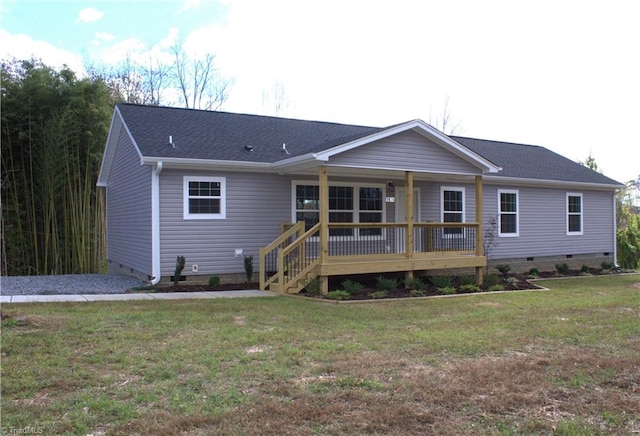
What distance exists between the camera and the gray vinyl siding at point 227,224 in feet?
36.4


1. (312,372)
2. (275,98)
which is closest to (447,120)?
(275,98)

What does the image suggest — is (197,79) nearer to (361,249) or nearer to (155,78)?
(155,78)

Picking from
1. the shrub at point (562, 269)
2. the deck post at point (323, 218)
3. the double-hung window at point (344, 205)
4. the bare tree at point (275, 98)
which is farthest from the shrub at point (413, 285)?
the bare tree at point (275, 98)

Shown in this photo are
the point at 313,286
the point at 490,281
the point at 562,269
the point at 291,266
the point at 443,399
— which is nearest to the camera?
the point at 443,399

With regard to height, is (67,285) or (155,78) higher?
(155,78)

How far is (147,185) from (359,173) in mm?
4915

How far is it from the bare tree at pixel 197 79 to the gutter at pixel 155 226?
18044 millimetres

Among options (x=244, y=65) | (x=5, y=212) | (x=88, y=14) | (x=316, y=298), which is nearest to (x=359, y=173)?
(x=316, y=298)

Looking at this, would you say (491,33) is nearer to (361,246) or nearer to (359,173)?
(359,173)

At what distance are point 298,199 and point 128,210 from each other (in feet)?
15.0

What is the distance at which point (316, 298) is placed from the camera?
388 inches

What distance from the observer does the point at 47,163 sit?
13539 mm

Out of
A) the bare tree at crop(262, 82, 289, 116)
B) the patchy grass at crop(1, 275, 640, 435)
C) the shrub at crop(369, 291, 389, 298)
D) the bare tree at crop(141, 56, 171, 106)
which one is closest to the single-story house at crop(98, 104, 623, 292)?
the shrub at crop(369, 291, 389, 298)

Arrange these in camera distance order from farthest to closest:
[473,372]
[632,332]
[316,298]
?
[316,298]
[632,332]
[473,372]
